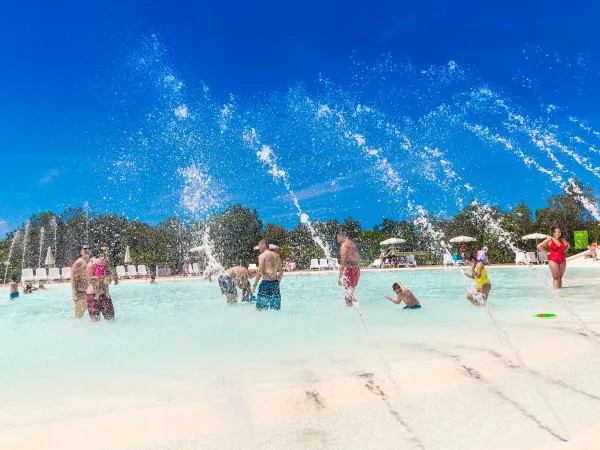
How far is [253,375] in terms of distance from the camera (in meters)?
5.40

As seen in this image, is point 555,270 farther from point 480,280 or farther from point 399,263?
point 399,263

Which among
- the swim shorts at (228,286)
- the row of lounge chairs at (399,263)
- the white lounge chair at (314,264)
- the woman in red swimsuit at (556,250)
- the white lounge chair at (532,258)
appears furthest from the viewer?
the white lounge chair at (314,264)

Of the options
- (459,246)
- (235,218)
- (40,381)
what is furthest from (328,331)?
(235,218)

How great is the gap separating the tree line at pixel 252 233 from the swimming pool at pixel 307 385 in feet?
104

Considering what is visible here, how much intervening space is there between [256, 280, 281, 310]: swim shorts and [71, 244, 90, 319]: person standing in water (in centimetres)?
342

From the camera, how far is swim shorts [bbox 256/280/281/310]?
36.2 ft

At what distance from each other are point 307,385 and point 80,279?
6740 mm

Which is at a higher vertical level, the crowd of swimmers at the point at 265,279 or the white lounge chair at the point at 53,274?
the white lounge chair at the point at 53,274

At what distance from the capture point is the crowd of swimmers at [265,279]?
32.3 feet

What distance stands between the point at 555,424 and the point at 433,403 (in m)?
0.91

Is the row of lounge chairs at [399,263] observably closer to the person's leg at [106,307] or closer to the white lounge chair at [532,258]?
the white lounge chair at [532,258]

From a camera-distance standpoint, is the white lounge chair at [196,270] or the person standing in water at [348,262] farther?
the white lounge chair at [196,270]

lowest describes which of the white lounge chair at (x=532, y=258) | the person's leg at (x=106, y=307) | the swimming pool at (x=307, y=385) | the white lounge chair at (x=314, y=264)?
the swimming pool at (x=307, y=385)

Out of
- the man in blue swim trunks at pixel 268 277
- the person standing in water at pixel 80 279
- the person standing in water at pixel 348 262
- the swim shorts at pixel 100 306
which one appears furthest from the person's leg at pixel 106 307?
the person standing in water at pixel 348 262
